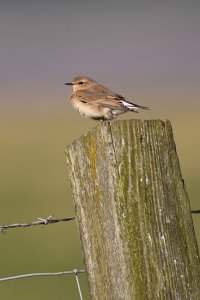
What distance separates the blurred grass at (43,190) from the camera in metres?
12.7

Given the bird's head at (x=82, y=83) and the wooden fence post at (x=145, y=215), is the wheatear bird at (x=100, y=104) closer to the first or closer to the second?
the bird's head at (x=82, y=83)

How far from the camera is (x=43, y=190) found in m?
19.3

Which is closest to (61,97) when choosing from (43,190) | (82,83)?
(43,190)

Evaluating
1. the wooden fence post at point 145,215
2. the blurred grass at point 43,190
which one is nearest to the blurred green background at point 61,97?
the blurred grass at point 43,190

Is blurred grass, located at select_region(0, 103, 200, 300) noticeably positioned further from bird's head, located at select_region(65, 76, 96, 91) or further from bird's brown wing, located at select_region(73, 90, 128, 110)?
bird's brown wing, located at select_region(73, 90, 128, 110)

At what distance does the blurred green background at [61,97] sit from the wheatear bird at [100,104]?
10.6ft

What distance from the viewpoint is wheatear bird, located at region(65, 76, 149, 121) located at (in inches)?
323

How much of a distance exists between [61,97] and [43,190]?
19.0 meters

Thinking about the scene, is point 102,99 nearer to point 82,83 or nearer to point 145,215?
point 82,83

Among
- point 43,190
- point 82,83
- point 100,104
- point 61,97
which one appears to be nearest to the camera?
point 100,104

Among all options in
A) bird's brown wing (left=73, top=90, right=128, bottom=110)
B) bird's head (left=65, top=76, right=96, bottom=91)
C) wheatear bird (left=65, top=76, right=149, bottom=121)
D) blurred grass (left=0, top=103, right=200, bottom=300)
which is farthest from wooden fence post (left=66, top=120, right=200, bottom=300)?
blurred grass (left=0, top=103, right=200, bottom=300)

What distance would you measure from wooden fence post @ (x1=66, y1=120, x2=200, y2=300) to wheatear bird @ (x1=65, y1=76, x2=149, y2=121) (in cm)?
377

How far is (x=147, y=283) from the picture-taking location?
419 cm

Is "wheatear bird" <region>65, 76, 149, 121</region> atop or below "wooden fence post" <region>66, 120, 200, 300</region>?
atop
